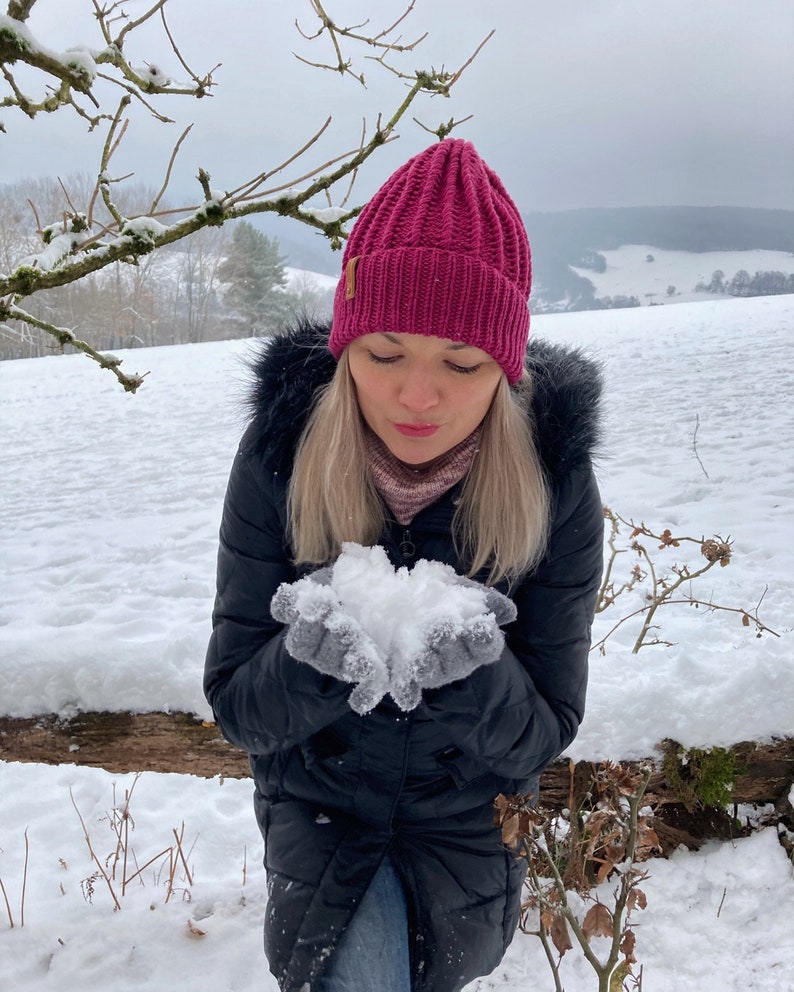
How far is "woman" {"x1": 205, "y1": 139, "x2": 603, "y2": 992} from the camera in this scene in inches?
56.7

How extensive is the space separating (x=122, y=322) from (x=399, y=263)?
88.0ft

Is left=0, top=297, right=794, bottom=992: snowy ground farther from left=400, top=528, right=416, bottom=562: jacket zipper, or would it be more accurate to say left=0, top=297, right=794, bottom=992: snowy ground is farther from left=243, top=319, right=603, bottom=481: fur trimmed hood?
left=400, top=528, right=416, bottom=562: jacket zipper

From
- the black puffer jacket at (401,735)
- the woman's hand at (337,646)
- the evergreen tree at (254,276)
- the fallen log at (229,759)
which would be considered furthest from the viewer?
the evergreen tree at (254,276)

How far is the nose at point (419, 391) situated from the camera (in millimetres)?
1412

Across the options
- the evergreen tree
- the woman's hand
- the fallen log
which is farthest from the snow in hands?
the evergreen tree

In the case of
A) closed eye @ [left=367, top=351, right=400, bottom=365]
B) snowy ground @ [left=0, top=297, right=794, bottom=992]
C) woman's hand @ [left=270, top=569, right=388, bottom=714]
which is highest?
closed eye @ [left=367, top=351, right=400, bottom=365]

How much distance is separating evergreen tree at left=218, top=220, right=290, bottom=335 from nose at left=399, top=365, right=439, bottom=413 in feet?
89.5

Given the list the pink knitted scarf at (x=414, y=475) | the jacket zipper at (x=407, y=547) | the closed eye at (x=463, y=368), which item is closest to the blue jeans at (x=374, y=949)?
the jacket zipper at (x=407, y=547)

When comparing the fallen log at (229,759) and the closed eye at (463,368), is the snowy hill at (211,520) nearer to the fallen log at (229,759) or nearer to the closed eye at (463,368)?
the fallen log at (229,759)

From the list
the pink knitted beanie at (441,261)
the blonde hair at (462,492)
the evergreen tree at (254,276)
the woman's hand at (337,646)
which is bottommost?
the woman's hand at (337,646)

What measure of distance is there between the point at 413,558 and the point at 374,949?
2.90 feet

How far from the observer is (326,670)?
1273mm

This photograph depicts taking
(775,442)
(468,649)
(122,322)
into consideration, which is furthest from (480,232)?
(122,322)

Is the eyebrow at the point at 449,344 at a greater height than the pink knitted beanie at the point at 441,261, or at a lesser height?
lesser
